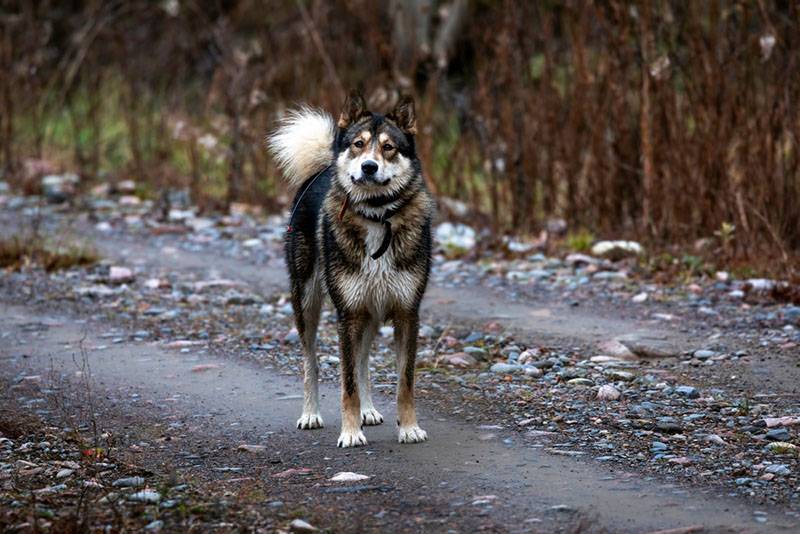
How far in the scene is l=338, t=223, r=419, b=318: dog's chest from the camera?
17.8ft

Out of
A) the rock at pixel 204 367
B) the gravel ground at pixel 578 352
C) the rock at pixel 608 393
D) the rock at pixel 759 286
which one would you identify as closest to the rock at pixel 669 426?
the gravel ground at pixel 578 352

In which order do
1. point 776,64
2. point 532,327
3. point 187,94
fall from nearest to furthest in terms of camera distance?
1. point 532,327
2. point 776,64
3. point 187,94

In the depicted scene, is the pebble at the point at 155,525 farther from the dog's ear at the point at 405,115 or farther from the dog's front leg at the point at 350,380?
the dog's ear at the point at 405,115

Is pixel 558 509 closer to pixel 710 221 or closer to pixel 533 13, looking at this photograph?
pixel 710 221

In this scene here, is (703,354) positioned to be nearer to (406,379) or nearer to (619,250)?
(406,379)

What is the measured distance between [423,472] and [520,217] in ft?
23.7

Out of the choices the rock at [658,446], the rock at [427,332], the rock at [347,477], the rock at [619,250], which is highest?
the rock at [619,250]

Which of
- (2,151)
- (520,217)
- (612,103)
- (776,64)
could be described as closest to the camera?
(776,64)

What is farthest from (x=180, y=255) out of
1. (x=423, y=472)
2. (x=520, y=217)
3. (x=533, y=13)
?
(x=423, y=472)

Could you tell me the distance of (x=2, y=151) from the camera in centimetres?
1591

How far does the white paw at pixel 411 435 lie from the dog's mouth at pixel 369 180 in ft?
3.86

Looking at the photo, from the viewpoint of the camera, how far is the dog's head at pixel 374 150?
5367 millimetres

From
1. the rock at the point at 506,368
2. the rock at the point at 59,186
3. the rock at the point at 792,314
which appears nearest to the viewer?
the rock at the point at 506,368

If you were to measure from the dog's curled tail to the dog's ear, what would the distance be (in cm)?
65
